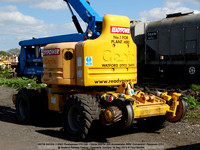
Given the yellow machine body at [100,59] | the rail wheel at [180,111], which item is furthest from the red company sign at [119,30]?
the rail wheel at [180,111]

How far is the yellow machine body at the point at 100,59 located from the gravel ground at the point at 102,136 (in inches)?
51.7

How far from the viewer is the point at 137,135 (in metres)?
7.67

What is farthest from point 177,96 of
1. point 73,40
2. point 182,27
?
point 182,27

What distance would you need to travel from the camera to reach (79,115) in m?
Result: 7.23

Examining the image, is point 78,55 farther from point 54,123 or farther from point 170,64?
point 170,64

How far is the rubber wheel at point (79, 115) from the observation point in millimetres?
6880

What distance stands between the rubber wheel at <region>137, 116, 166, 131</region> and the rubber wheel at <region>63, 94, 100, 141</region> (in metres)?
1.83

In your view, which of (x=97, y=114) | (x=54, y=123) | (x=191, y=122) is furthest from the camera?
(x=54, y=123)

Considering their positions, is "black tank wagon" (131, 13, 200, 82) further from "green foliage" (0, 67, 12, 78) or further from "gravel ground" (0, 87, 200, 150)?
"green foliage" (0, 67, 12, 78)

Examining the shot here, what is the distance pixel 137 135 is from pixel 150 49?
13.4m

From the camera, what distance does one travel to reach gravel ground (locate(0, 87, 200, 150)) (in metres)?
6.82

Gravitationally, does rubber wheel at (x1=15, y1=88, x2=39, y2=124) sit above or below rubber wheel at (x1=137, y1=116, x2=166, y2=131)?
above

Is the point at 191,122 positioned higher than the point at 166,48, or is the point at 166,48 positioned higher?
the point at 166,48

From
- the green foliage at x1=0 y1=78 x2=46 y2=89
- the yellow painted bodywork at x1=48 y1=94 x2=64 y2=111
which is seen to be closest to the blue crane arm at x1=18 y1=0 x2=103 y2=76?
the yellow painted bodywork at x1=48 y1=94 x2=64 y2=111
